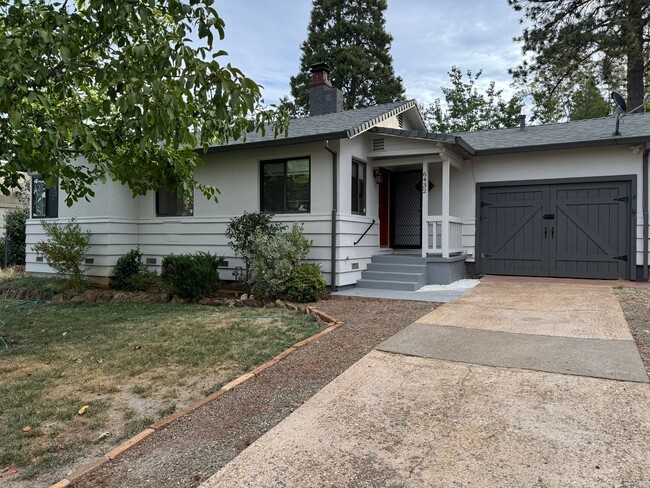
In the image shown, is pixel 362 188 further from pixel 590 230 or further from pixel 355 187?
pixel 590 230

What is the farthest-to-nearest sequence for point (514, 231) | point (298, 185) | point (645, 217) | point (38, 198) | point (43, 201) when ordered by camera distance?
1. point (38, 198)
2. point (43, 201)
3. point (514, 231)
4. point (298, 185)
5. point (645, 217)

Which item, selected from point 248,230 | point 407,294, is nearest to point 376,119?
point 248,230

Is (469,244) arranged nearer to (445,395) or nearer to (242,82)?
(445,395)

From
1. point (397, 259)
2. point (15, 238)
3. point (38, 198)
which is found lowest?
point (397, 259)

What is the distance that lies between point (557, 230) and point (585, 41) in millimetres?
9426

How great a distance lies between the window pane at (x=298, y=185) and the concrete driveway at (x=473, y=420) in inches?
191

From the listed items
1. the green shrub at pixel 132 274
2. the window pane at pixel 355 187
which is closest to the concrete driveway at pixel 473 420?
the window pane at pixel 355 187

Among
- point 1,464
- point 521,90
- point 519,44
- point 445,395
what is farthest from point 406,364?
point 521,90

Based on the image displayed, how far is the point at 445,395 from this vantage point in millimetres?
3410

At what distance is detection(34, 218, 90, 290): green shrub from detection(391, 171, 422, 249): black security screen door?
7.21 meters

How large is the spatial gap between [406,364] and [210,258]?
5.61 meters

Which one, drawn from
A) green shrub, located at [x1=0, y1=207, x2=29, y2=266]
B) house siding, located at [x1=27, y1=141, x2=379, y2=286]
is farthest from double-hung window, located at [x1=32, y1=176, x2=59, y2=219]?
green shrub, located at [x1=0, y1=207, x2=29, y2=266]

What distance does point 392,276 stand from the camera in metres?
9.30

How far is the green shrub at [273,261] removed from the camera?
7867 millimetres
